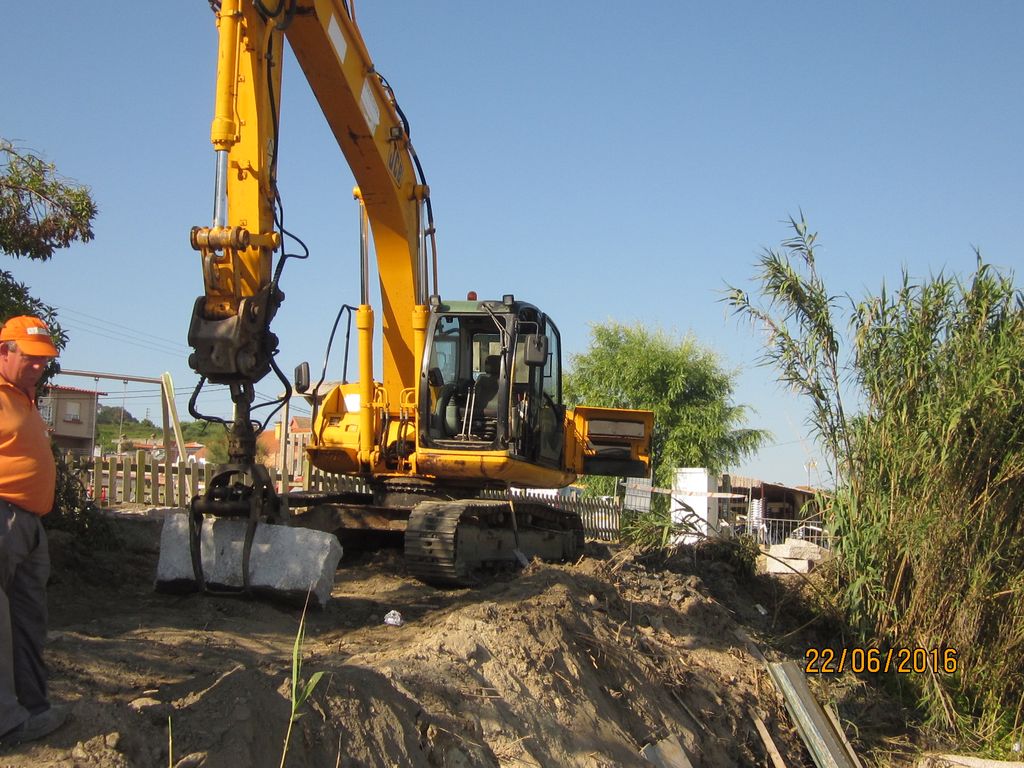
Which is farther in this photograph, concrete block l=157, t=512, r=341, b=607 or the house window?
the house window

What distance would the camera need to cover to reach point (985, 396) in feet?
30.6

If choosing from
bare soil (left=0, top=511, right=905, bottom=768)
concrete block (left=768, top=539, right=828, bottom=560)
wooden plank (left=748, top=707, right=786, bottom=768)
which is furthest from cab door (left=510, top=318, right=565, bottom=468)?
concrete block (left=768, top=539, right=828, bottom=560)

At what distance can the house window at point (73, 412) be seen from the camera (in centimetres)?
3322

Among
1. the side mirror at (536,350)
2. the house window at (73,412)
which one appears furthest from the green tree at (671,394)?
the side mirror at (536,350)

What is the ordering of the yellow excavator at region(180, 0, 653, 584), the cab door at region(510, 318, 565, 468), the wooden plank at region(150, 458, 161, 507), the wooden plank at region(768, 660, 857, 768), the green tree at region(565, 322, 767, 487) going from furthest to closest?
the green tree at region(565, 322, 767, 487), the wooden plank at region(150, 458, 161, 507), the cab door at region(510, 318, 565, 468), the wooden plank at region(768, 660, 857, 768), the yellow excavator at region(180, 0, 653, 584)

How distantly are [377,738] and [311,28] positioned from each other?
556cm

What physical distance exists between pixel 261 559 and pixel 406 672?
1.67 meters

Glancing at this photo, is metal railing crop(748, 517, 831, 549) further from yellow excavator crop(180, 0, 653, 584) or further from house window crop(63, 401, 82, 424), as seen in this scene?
house window crop(63, 401, 82, 424)

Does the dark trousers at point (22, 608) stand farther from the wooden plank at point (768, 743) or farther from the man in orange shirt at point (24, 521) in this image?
the wooden plank at point (768, 743)

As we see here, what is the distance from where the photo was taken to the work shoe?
346cm

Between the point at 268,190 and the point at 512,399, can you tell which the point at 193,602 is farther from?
the point at 512,399
